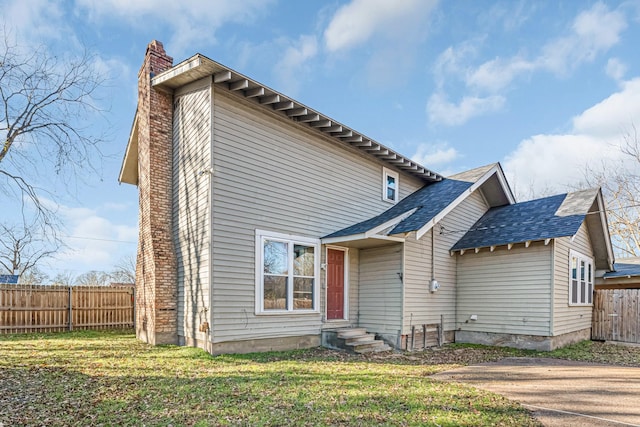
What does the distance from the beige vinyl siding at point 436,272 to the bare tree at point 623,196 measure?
52.6ft

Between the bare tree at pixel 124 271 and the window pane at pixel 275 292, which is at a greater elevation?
the window pane at pixel 275 292

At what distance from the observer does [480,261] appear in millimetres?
12406

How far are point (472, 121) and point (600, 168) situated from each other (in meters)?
9.52

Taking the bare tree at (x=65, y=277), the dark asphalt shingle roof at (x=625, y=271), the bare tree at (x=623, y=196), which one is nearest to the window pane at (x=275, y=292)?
the dark asphalt shingle roof at (x=625, y=271)

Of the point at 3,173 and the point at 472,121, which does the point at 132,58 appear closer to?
the point at 3,173

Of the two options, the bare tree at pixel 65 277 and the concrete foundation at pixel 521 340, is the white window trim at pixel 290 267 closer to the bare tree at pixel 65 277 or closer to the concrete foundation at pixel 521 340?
the concrete foundation at pixel 521 340

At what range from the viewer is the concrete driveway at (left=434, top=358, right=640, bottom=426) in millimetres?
5081

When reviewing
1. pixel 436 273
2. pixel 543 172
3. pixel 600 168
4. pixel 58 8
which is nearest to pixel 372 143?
pixel 436 273

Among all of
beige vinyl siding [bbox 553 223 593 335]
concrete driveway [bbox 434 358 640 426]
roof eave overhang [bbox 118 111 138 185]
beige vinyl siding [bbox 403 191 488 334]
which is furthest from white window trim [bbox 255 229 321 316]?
beige vinyl siding [bbox 553 223 593 335]

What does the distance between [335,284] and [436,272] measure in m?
3.44

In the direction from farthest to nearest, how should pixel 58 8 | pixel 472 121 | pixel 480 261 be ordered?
pixel 472 121, pixel 480 261, pixel 58 8

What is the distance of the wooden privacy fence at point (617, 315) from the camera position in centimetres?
1295

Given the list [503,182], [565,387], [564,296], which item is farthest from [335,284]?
[503,182]

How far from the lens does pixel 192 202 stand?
905cm
